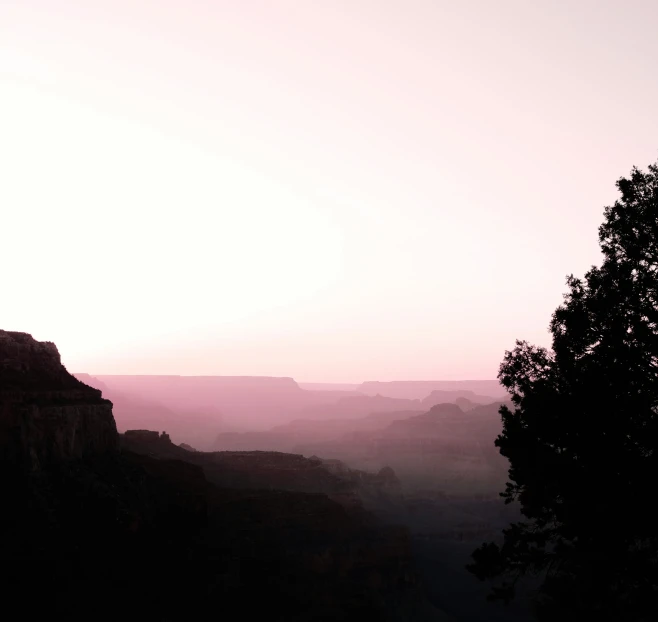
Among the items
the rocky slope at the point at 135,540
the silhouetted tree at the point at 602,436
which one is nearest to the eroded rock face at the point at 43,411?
the rocky slope at the point at 135,540

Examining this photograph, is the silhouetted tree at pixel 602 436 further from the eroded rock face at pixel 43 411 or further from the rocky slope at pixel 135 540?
the eroded rock face at pixel 43 411

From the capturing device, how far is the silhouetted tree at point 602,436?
18328 millimetres

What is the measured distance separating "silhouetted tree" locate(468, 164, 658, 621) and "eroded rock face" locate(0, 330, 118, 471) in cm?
4121

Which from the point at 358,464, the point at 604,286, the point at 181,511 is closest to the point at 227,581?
the point at 181,511

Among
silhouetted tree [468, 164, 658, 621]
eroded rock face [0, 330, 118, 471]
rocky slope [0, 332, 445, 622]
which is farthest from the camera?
eroded rock face [0, 330, 118, 471]

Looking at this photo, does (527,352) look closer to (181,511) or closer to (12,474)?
(12,474)

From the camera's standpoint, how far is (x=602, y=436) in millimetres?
19719

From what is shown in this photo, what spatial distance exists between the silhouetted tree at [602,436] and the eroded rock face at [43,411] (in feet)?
135

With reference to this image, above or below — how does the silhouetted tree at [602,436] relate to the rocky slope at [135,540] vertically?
above

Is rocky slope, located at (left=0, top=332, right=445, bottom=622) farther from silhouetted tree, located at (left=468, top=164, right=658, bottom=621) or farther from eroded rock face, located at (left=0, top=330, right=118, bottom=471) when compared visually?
silhouetted tree, located at (left=468, top=164, right=658, bottom=621)

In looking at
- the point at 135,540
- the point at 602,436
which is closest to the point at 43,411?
the point at 135,540

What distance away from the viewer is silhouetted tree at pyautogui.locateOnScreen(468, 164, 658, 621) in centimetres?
1833

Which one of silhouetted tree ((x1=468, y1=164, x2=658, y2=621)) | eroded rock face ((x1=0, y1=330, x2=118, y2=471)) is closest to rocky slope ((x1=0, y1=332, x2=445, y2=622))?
eroded rock face ((x1=0, y1=330, x2=118, y2=471))

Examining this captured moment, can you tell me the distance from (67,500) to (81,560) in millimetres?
5677
